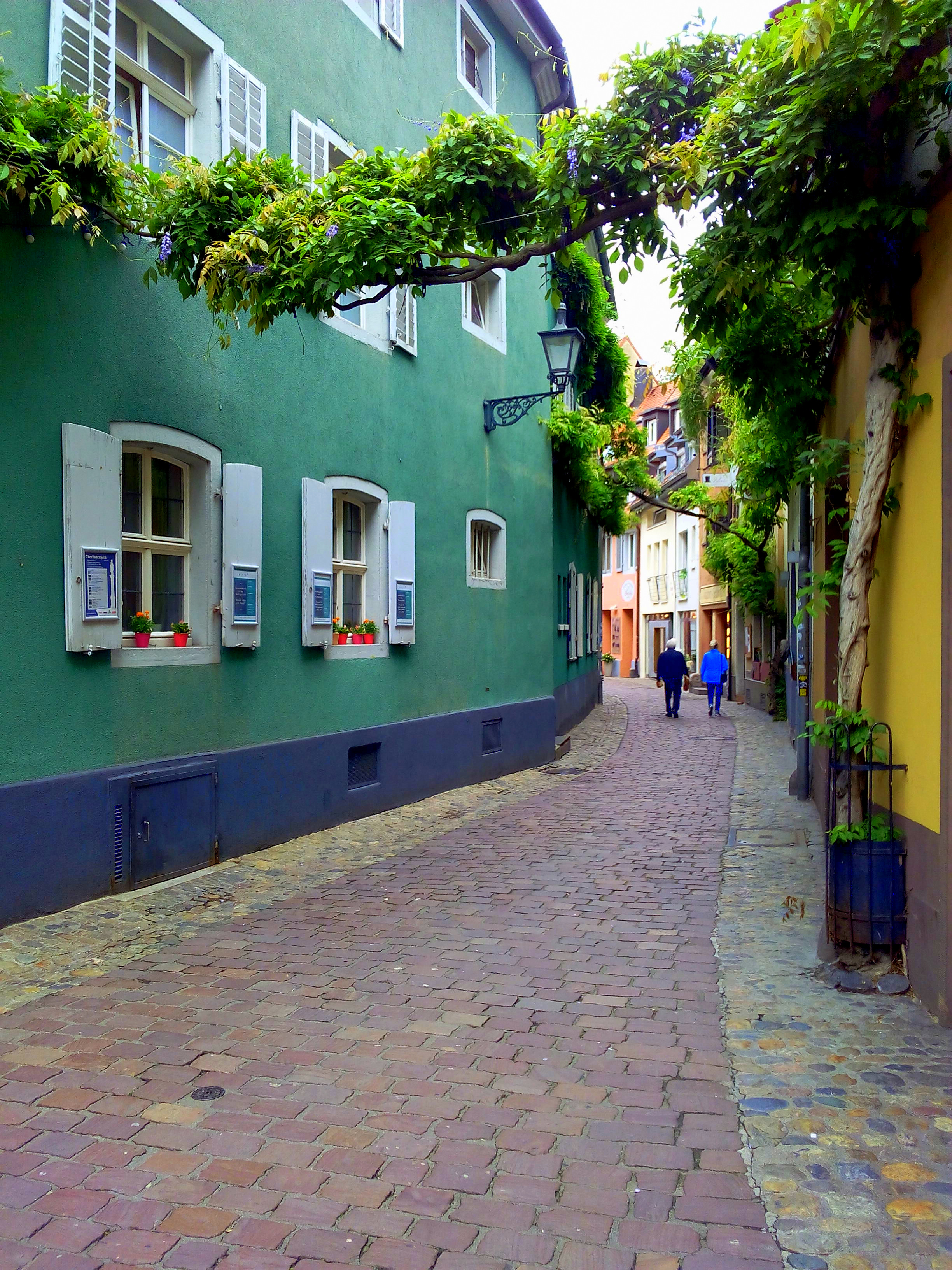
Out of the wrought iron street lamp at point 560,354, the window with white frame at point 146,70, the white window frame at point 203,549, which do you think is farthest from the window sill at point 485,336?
the white window frame at point 203,549

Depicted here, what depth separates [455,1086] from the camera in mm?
3959

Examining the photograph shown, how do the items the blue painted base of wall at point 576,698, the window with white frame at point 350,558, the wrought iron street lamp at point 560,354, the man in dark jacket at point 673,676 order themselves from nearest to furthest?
the window with white frame at point 350,558 → the wrought iron street lamp at point 560,354 → the blue painted base of wall at point 576,698 → the man in dark jacket at point 673,676

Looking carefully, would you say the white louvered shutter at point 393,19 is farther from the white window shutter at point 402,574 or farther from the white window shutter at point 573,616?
the white window shutter at point 573,616

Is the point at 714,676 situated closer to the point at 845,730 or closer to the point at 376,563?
the point at 376,563

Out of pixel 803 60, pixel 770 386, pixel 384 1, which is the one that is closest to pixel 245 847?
pixel 770 386

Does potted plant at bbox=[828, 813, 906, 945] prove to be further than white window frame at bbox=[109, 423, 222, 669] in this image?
No

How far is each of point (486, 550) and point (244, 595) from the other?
19.4ft

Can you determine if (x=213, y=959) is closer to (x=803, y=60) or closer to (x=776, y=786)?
(x=803, y=60)

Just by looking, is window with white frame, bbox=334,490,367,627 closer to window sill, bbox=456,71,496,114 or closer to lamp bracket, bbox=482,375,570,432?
lamp bracket, bbox=482,375,570,432

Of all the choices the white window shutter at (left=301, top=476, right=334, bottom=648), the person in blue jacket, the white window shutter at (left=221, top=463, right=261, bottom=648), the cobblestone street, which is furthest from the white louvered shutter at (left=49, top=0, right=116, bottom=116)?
the person in blue jacket

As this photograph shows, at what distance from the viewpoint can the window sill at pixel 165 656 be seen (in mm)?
6840

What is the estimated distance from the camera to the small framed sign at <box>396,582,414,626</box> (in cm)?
1040

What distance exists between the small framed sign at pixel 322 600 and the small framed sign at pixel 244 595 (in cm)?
87

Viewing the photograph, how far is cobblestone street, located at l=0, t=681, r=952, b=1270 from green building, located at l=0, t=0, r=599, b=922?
0.87 meters
